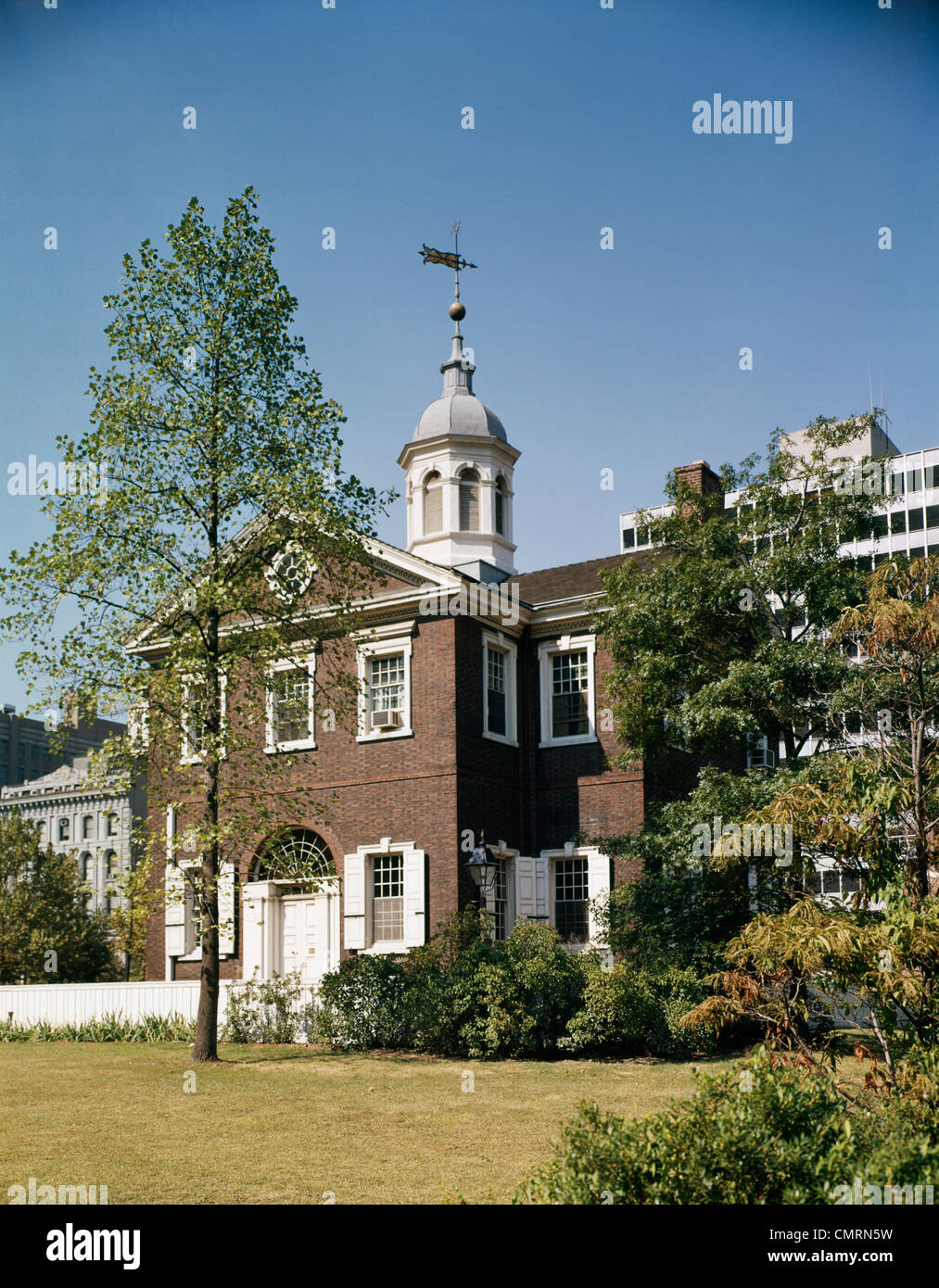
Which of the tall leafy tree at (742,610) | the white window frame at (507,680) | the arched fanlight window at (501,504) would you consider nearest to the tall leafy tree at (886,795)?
the tall leafy tree at (742,610)

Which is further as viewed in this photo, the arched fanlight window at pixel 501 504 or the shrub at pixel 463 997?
the arched fanlight window at pixel 501 504

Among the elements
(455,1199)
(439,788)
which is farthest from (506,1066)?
(455,1199)

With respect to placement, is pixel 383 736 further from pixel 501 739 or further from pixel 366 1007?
pixel 366 1007

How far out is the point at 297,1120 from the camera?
12.9m

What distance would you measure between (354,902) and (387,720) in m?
3.60

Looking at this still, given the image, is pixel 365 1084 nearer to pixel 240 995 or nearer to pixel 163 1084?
pixel 163 1084

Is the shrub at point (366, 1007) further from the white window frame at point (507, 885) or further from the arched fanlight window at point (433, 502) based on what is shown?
the arched fanlight window at point (433, 502)

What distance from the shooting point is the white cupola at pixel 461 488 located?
97.0ft

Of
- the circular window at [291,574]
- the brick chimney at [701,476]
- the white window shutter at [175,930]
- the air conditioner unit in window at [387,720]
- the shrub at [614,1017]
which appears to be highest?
the brick chimney at [701,476]

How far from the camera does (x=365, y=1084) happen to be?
52.7 feet

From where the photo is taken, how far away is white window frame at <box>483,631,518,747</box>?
2416 centimetres

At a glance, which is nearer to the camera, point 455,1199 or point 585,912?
point 455,1199

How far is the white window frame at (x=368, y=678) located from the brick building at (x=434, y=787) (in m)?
0.05

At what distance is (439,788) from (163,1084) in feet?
26.2
